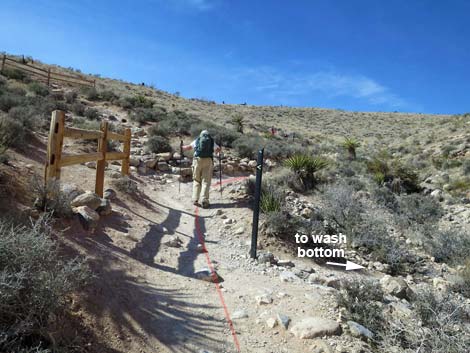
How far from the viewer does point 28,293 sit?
92.0 inches

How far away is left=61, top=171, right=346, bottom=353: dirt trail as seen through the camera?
302cm

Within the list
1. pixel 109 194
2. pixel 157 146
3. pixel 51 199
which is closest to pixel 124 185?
pixel 109 194

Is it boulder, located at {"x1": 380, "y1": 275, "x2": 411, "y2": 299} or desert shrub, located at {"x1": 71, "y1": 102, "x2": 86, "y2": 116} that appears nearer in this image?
boulder, located at {"x1": 380, "y1": 275, "x2": 411, "y2": 299}

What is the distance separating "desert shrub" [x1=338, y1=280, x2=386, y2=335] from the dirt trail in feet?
0.67

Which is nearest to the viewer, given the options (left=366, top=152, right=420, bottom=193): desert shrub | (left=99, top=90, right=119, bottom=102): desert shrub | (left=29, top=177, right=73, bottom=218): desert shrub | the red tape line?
the red tape line

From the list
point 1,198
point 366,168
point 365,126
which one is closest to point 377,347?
point 1,198

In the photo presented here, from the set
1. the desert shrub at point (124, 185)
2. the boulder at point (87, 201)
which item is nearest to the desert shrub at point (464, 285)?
the boulder at point (87, 201)

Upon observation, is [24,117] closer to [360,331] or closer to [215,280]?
[215,280]

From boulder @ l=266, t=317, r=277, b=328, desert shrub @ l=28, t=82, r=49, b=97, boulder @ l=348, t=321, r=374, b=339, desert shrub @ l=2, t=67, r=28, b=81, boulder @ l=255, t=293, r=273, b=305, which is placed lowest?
boulder @ l=266, t=317, r=277, b=328

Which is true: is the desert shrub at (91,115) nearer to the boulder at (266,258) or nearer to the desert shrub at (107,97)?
the desert shrub at (107,97)

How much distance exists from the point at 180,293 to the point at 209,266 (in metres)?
0.94

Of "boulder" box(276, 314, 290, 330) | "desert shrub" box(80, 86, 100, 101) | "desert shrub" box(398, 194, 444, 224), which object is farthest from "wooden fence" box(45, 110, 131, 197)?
"desert shrub" box(80, 86, 100, 101)

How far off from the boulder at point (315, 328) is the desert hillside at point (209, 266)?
0.05 feet

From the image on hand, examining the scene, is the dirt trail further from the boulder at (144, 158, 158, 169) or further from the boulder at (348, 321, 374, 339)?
the boulder at (144, 158, 158, 169)
